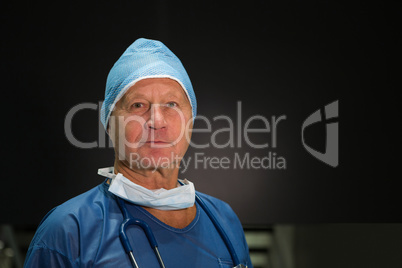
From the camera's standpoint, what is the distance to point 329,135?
73.8 inches

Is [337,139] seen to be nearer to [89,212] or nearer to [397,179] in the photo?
[397,179]

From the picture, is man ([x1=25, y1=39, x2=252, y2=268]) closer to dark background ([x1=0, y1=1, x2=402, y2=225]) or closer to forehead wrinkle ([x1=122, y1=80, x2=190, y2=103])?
forehead wrinkle ([x1=122, y1=80, x2=190, y2=103])

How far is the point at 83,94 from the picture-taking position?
1777 millimetres

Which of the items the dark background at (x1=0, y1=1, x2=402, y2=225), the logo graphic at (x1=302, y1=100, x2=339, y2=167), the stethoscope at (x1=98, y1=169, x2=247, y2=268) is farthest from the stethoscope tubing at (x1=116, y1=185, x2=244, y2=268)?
the logo graphic at (x1=302, y1=100, x2=339, y2=167)

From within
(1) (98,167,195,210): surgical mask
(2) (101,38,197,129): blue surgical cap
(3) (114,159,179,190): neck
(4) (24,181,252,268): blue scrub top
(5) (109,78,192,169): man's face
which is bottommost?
(4) (24,181,252,268): blue scrub top

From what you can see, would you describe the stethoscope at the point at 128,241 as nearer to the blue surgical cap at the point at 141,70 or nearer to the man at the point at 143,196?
the man at the point at 143,196

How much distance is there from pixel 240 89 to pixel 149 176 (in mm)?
801

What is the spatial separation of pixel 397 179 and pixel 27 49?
1.68 m

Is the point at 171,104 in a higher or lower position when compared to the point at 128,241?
higher

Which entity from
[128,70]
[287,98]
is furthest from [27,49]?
[287,98]

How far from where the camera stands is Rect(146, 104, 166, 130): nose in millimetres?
1115

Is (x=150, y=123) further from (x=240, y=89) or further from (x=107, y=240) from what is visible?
(x=240, y=89)

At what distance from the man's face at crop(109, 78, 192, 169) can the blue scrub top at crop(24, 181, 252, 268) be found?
14 centimetres

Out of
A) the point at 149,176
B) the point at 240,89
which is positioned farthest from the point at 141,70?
the point at 240,89
